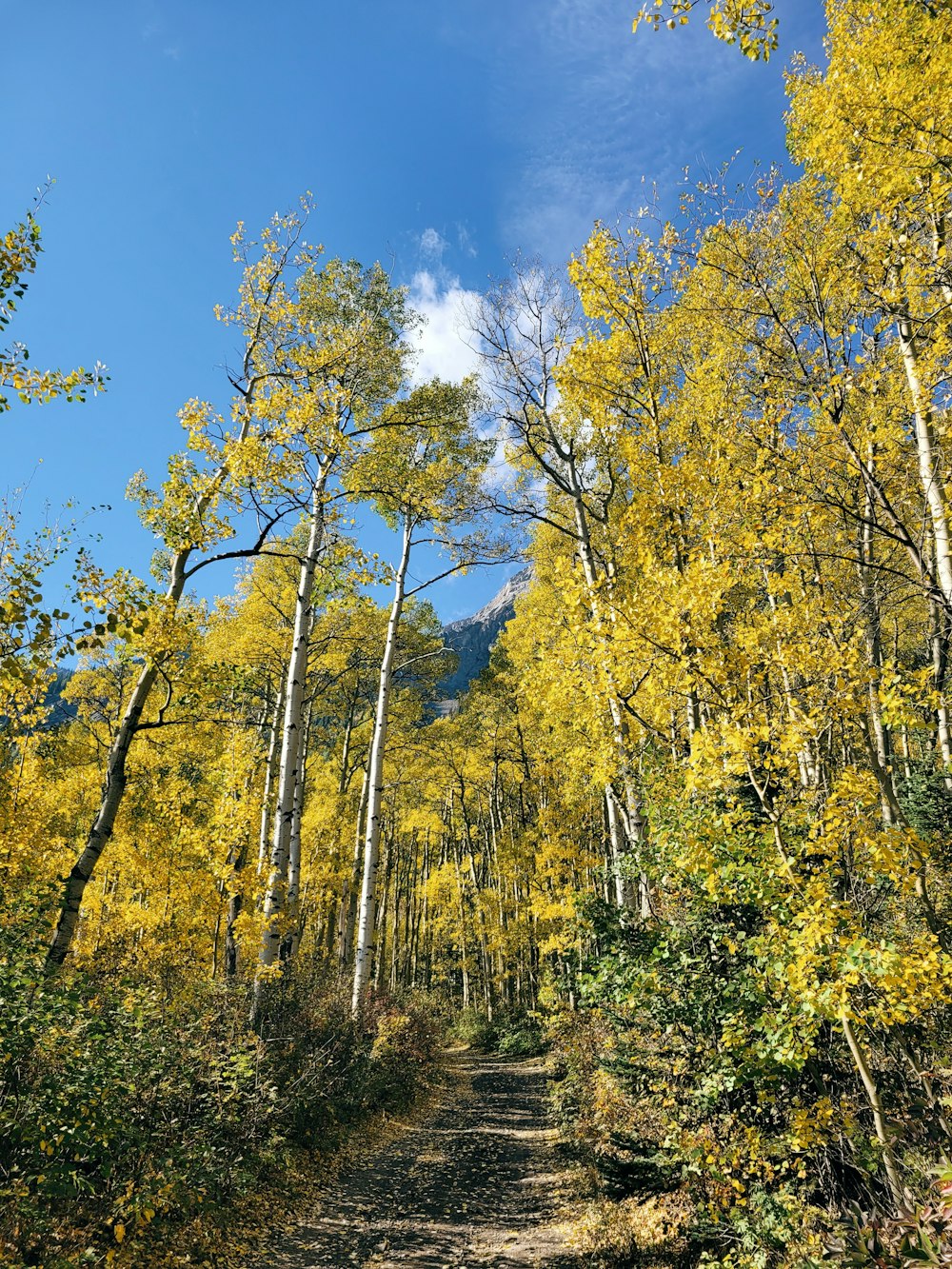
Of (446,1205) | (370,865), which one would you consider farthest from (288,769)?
(446,1205)

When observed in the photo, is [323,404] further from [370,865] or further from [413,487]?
[370,865]

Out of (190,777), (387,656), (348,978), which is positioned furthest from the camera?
(190,777)

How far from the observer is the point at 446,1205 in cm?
629

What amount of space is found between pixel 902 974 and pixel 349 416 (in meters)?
9.86

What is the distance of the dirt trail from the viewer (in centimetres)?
510

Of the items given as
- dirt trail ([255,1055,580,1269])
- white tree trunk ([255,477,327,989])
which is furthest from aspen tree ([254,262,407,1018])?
dirt trail ([255,1055,580,1269])

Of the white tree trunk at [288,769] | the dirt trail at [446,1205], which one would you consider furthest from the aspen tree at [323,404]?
the dirt trail at [446,1205]

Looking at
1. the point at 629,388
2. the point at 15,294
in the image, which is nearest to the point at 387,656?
the point at 629,388

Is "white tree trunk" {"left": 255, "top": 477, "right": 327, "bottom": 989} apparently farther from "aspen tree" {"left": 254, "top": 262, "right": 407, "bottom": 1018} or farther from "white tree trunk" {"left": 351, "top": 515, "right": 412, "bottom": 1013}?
"white tree trunk" {"left": 351, "top": 515, "right": 412, "bottom": 1013}

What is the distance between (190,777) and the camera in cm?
1886

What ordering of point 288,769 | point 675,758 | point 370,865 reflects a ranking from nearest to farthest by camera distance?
point 675,758, point 288,769, point 370,865

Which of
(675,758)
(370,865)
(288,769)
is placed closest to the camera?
(675,758)

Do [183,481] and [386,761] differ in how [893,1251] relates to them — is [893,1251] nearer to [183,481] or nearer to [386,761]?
[183,481]

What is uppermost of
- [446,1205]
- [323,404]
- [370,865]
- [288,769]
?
[323,404]
